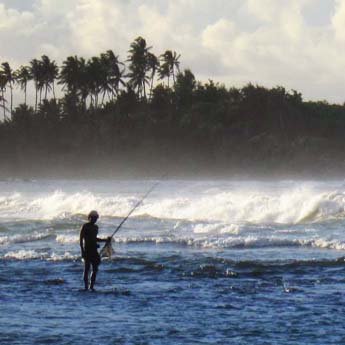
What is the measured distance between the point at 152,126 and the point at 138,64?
24.6 feet

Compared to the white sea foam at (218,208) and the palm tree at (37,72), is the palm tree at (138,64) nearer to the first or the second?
the palm tree at (37,72)

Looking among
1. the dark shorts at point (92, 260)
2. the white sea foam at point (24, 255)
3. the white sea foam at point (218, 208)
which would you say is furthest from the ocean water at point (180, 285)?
the white sea foam at point (218, 208)

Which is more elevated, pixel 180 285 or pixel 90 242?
pixel 90 242

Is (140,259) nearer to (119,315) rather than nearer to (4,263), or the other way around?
(4,263)

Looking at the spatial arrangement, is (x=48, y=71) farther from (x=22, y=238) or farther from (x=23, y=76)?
(x=22, y=238)

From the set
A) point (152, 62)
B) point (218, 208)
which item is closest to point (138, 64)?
point (152, 62)

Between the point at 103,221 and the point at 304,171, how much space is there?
71946mm

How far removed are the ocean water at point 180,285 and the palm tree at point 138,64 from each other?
8828 cm

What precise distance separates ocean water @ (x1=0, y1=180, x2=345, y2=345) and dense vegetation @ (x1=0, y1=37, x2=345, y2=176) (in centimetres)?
7903

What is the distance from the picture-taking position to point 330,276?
17656mm

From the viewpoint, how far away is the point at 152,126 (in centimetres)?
11775

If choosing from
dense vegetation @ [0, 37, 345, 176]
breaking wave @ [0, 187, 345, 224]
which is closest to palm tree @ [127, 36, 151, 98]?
dense vegetation @ [0, 37, 345, 176]

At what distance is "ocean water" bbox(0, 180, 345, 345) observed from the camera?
12875 mm

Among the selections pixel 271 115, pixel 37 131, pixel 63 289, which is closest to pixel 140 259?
pixel 63 289
